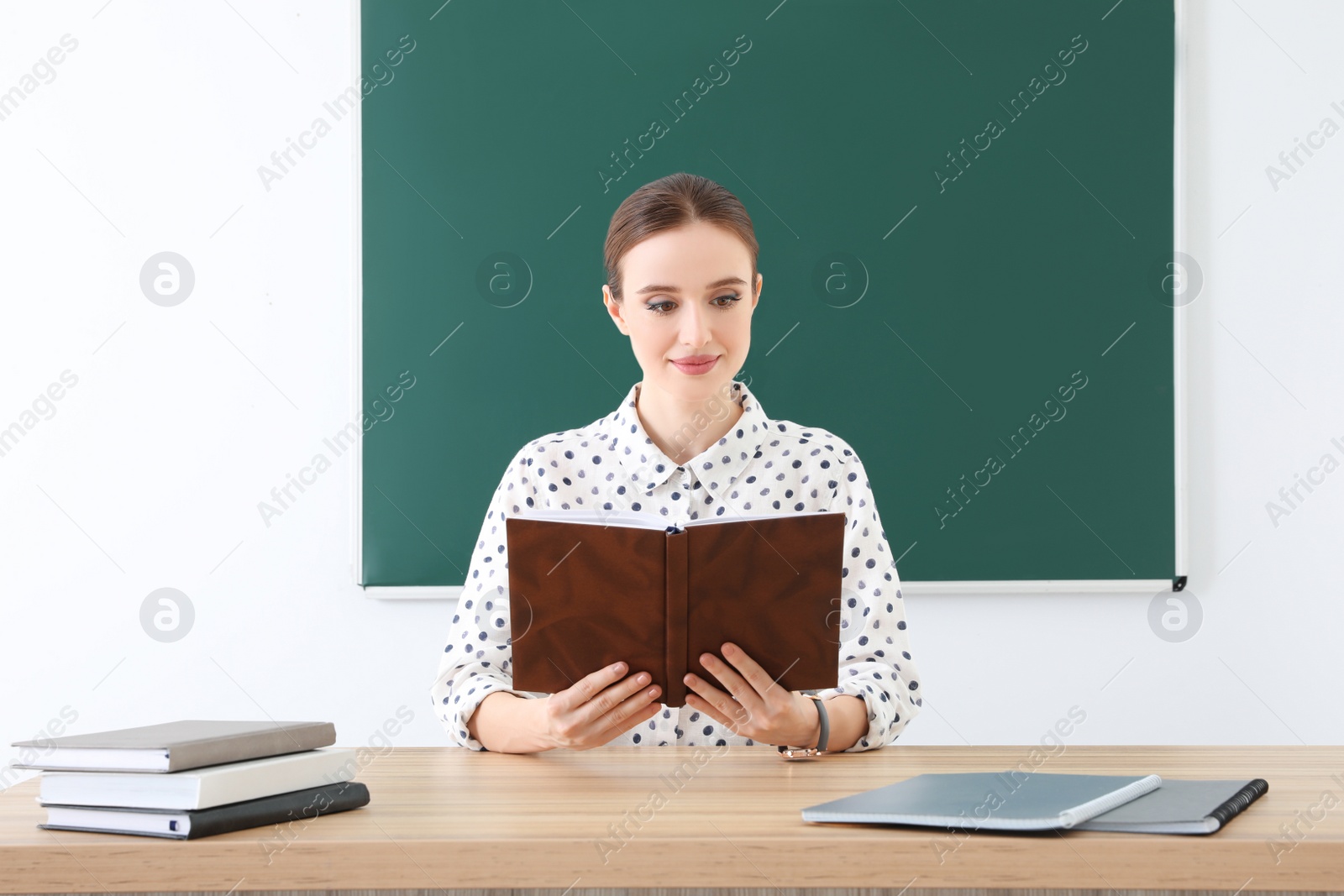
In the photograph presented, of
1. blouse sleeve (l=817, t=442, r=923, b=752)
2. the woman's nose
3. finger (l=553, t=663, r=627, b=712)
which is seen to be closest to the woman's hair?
the woman's nose

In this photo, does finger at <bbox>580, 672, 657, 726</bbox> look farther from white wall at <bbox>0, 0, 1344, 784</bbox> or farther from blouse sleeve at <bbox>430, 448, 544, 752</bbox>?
white wall at <bbox>0, 0, 1344, 784</bbox>

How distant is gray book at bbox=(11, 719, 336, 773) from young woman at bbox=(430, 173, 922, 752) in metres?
0.39

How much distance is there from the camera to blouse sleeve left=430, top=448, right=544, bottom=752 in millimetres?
1444

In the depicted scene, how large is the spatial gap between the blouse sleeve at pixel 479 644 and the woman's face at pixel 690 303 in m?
0.36

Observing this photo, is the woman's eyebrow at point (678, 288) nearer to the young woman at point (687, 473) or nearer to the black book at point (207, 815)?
the young woman at point (687, 473)

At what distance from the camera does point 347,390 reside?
101 inches

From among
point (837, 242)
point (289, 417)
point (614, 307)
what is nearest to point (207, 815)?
point (614, 307)

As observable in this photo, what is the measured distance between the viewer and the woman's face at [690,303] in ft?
5.20

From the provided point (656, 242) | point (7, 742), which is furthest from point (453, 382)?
point (7, 742)

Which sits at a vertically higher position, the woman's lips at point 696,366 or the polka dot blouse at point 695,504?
the woman's lips at point 696,366

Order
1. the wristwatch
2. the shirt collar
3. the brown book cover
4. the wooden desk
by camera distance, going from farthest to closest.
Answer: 1. the shirt collar
2. the wristwatch
3. the brown book cover
4. the wooden desk

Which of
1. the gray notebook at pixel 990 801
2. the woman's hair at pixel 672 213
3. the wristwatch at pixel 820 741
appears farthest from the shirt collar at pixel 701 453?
the gray notebook at pixel 990 801

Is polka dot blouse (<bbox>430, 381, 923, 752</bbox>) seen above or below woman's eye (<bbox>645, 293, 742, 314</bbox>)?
below

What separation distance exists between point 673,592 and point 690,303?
1.94 feet
